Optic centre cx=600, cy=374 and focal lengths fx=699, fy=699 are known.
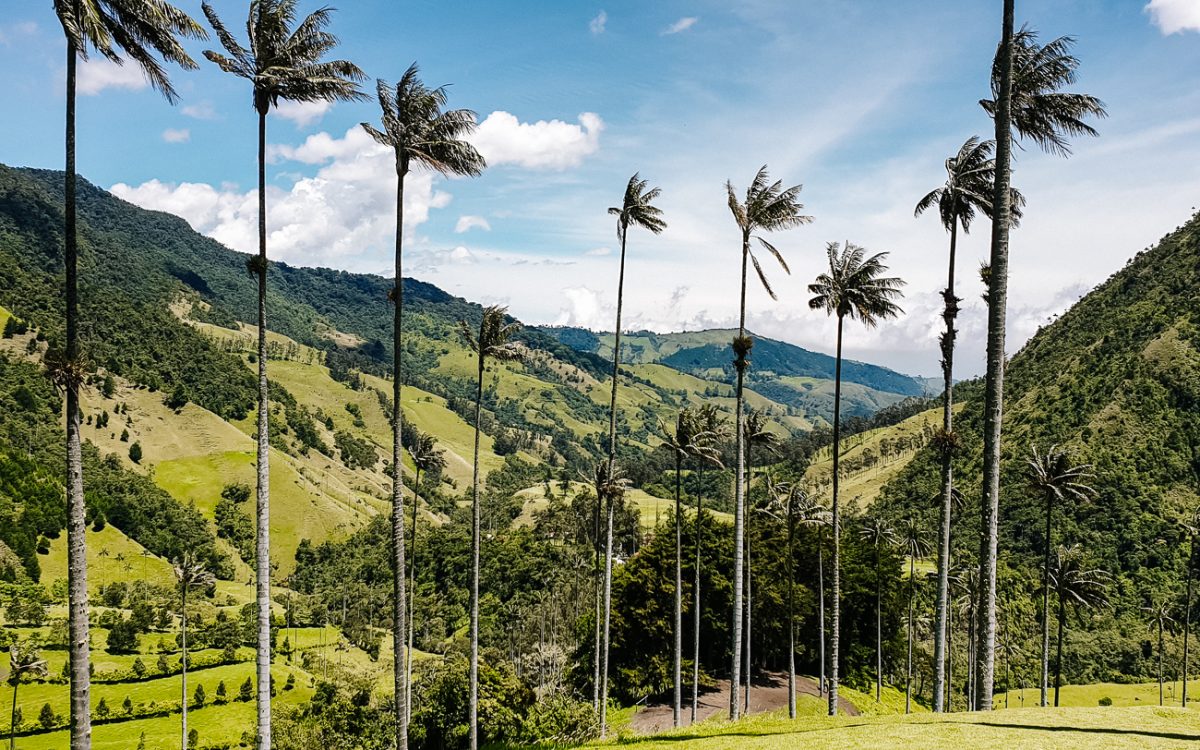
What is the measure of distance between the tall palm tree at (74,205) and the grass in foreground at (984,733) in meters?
14.1

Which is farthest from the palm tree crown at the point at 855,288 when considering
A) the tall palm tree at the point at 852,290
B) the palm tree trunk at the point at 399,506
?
the palm tree trunk at the point at 399,506

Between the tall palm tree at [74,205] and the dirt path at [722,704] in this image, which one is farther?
the dirt path at [722,704]

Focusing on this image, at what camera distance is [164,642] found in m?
123

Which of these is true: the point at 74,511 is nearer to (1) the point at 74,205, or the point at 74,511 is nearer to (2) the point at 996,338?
(1) the point at 74,205

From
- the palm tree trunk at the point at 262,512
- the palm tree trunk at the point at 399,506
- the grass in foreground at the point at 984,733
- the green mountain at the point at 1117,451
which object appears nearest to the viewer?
the grass in foreground at the point at 984,733

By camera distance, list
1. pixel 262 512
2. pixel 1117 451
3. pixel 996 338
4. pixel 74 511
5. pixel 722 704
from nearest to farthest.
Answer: pixel 74 511, pixel 996 338, pixel 262 512, pixel 722 704, pixel 1117 451

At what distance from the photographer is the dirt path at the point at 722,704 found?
48.2 meters

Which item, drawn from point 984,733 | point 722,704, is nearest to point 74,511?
point 984,733

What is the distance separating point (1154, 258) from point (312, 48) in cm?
24100

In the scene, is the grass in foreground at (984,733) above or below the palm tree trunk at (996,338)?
below

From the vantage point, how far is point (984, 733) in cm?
1664

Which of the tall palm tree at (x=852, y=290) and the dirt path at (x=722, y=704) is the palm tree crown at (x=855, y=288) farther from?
the dirt path at (x=722, y=704)

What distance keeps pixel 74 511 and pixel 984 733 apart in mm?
22022

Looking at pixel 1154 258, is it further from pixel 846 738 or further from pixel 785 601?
pixel 846 738
